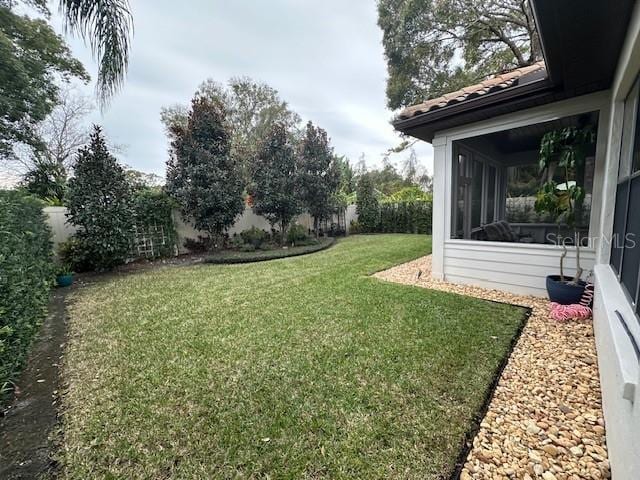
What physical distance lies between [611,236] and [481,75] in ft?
35.7

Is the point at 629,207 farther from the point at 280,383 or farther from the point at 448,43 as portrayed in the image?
the point at 448,43

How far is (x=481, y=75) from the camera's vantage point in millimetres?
10914

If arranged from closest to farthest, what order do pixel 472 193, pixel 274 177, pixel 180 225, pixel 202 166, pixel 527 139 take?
1. pixel 472 193
2. pixel 527 139
3. pixel 202 166
4. pixel 180 225
5. pixel 274 177

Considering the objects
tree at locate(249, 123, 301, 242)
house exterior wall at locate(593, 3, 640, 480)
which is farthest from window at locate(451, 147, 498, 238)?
tree at locate(249, 123, 301, 242)

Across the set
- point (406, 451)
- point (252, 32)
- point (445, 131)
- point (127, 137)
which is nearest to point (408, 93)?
point (252, 32)

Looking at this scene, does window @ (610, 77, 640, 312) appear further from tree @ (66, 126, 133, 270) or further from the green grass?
tree @ (66, 126, 133, 270)

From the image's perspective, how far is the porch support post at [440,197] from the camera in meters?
5.00

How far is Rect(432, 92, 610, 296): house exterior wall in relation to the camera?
11.7ft

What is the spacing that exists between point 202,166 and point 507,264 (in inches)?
333

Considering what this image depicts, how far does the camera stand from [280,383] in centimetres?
238

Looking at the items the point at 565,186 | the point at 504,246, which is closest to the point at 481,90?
the point at 565,186

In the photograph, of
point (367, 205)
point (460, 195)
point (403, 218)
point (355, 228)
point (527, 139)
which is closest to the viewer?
point (460, 195)

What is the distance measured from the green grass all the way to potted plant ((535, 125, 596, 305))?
0.69m

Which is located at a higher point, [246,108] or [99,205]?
[246,108]
